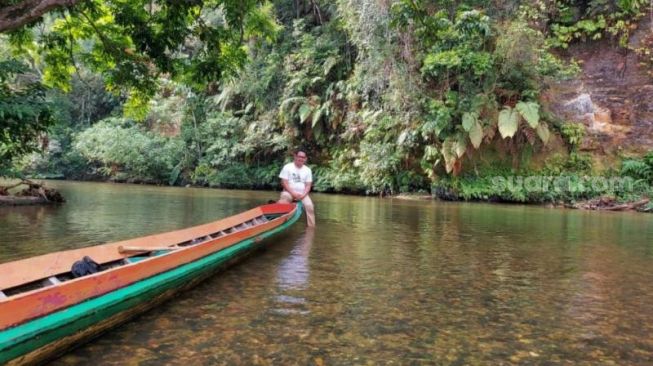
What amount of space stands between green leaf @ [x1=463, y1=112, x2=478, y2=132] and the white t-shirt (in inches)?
327

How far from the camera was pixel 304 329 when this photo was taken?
11.4ft

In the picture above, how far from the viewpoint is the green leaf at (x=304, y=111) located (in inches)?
809

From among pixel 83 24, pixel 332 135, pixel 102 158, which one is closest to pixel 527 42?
pixel 332 135

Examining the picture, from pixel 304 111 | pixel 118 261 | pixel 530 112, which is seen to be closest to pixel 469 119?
pixel 530 112

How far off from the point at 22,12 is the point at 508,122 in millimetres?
13571

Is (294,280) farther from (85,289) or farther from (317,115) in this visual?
(317,115)

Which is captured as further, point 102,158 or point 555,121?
point 102,158

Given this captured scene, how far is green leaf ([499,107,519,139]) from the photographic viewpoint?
50.3 ft

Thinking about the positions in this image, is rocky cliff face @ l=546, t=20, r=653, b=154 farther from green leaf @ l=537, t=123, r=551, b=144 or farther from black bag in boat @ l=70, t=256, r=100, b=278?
black bag in boat @ l=70, t=256, r=100, b=278

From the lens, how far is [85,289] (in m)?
2.77

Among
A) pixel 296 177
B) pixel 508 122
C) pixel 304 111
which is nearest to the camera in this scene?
pixel 296 177

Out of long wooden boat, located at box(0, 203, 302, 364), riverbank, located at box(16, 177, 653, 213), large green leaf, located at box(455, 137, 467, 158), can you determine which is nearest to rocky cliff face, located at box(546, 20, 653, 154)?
riverbank, located at box(16, 177, 653, 213)

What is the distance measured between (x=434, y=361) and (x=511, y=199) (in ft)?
48.3

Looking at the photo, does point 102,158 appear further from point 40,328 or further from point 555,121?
point 40,328
